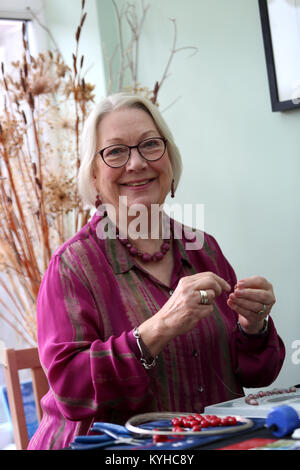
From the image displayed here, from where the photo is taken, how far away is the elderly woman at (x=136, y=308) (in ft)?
3.98

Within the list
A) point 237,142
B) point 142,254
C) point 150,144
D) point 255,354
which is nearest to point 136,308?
point 142,254

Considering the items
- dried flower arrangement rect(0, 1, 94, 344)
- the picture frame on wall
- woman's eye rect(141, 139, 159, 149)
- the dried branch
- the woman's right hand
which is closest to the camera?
the woman's right hand

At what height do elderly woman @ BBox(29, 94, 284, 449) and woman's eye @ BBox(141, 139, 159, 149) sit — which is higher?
woman's eye @ BBox(141, 139, 159, 149)

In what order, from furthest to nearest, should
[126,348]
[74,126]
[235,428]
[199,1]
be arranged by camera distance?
[74,126], [199,1], [126,348], [235,428]

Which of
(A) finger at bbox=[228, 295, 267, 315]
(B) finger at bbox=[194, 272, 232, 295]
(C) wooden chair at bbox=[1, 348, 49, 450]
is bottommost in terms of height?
(C) wooden chair at bbox=[1, 348, 49, 450]

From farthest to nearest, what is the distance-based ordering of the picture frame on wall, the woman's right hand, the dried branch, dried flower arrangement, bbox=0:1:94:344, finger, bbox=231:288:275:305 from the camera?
the dried branch → dried flower arrangement, bbox=0:1:94:344 → the picture frame on wall → finger, bbox=231:288:275:305 → the woman's right hand

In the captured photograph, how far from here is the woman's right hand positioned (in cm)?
119

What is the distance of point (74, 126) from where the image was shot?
2.28 m

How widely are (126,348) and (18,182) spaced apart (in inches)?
49.7

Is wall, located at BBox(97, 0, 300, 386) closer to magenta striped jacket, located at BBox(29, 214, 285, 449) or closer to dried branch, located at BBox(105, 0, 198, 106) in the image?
dried branch, located at BBox(105, 0, 198, 106)

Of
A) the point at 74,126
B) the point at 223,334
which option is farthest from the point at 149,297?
the point at 74,126

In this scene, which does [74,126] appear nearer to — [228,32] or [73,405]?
[228,32]

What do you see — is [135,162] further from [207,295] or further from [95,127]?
[207,295]

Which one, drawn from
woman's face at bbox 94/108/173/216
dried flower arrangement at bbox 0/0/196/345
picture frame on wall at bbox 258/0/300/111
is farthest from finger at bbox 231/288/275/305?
dried flower arrangement at bbox 0/0/196/345
